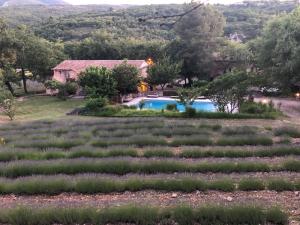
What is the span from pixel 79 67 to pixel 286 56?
20.3 m

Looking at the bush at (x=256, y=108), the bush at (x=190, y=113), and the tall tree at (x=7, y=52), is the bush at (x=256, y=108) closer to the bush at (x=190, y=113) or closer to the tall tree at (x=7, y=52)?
the bush at (x=190, y=113)

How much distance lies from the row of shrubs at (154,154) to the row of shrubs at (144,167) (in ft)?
4.30

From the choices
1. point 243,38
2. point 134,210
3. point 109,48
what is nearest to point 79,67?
point 109,48

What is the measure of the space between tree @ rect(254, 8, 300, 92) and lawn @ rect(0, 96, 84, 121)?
13028 millimetres

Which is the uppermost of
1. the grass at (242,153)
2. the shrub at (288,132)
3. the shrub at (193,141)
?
the grass at (242,153)

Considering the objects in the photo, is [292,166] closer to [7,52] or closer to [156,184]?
[156,184]

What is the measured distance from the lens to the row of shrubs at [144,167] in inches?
319

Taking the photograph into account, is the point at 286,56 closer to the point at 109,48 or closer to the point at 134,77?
the point at 134,77

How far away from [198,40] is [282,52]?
1278cm

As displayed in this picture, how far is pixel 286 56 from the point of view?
981 inches

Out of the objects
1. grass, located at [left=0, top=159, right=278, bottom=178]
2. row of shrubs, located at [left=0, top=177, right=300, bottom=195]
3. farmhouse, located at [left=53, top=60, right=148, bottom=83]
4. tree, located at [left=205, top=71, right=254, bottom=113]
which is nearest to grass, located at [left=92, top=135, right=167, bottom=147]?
grass, located at [left=0, top=159, right=278, bottom=178]

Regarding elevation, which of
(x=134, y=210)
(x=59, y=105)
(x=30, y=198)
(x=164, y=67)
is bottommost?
(x=59, y=105)

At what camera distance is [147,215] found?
5.14 m

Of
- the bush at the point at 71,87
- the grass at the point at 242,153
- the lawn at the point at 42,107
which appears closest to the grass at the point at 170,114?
the lawn at the point at 42,107
